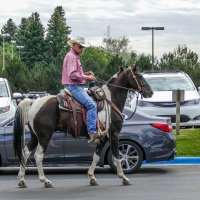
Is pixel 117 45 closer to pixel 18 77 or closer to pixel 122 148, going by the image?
pixel 18 77

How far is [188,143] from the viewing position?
63.2 feet

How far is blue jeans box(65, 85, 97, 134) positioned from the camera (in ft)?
42.4

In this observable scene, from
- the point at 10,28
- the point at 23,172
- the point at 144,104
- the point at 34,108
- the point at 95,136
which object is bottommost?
the point at 23,172

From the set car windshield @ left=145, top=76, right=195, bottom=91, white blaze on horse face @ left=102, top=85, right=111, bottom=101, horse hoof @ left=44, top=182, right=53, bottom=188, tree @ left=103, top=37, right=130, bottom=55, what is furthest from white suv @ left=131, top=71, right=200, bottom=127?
tree @ left=103, top=37, right=130, bottom=55

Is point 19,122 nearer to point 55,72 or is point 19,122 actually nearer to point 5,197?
point 5,197

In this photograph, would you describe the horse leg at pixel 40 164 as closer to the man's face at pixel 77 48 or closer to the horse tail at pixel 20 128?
the horse tail at pixel 20 128

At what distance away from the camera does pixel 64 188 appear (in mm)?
12664

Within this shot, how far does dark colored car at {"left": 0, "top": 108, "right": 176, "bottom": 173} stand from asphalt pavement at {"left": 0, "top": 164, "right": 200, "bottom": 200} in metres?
0.31

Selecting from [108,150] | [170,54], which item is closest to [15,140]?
[108,150]

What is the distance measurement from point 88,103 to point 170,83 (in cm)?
1236

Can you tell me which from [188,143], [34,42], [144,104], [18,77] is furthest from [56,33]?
[188,143]

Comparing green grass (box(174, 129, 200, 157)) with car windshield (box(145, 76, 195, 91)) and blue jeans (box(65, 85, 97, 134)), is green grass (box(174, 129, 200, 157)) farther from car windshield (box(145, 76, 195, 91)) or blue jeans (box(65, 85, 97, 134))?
blue jeans (box(65, 85, 97, 134))

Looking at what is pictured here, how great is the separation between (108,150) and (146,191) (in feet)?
10.2

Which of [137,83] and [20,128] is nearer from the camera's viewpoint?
[20,128]
